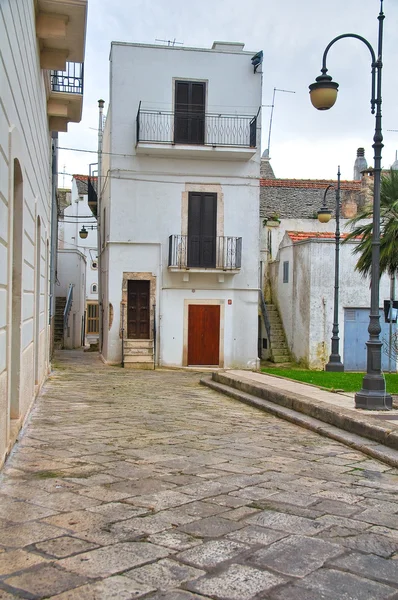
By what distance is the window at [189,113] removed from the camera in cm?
1925

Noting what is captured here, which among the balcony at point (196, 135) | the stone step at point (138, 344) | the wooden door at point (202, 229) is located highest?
the balcony at point (196, 135)

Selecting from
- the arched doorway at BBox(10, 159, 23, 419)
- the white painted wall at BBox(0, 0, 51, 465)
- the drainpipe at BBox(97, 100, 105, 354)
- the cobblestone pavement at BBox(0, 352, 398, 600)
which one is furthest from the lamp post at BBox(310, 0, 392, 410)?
the drainpipe at BBox(97, 100, 105, 354)

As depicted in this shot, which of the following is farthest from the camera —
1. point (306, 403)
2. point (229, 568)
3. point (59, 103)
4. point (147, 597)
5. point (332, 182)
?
point (332, 182)

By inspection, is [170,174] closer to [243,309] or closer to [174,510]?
[243,309]

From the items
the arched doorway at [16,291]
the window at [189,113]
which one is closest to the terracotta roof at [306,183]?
the window at [189,113]

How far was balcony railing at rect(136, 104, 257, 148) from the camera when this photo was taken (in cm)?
1906

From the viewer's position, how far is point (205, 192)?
19500mm

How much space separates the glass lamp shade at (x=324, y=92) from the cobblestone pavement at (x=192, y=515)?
4293 millimetres

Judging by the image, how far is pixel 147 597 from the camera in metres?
3.14

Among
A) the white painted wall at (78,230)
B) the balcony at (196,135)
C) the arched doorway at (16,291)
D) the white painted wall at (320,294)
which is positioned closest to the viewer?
the arched doorway at (16,291)

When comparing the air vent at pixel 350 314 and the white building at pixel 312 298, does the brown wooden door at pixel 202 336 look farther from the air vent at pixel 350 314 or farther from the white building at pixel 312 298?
the air vent at pixel 350 314

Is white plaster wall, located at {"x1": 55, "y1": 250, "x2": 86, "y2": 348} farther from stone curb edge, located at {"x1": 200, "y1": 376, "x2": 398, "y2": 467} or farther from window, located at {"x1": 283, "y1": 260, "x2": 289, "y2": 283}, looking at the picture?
stone curb edge, located at {"x1": 200, "y1": 376, "x2": 398, "y2": 467}

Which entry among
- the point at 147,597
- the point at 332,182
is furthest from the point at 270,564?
the point at 332,182

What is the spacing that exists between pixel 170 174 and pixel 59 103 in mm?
7403
